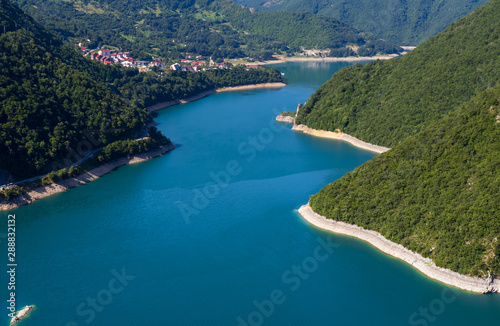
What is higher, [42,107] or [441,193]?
[42,107]

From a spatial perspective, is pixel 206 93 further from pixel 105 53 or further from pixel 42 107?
pixel 42 107

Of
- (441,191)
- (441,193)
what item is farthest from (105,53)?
(441,193)

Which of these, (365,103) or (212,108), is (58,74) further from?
(365,103)

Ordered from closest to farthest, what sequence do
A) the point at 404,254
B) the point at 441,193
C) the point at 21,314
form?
the point at 21,314 → the point at 404,254 → the point at 441,193

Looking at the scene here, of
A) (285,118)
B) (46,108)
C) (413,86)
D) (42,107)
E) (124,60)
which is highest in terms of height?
(42,107)

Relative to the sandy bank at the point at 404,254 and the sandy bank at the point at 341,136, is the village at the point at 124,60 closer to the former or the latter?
the sandy bank at the point at 341,136

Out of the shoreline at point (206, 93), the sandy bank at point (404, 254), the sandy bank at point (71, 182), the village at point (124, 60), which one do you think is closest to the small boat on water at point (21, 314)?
the sandy bank at point (71, 182)
